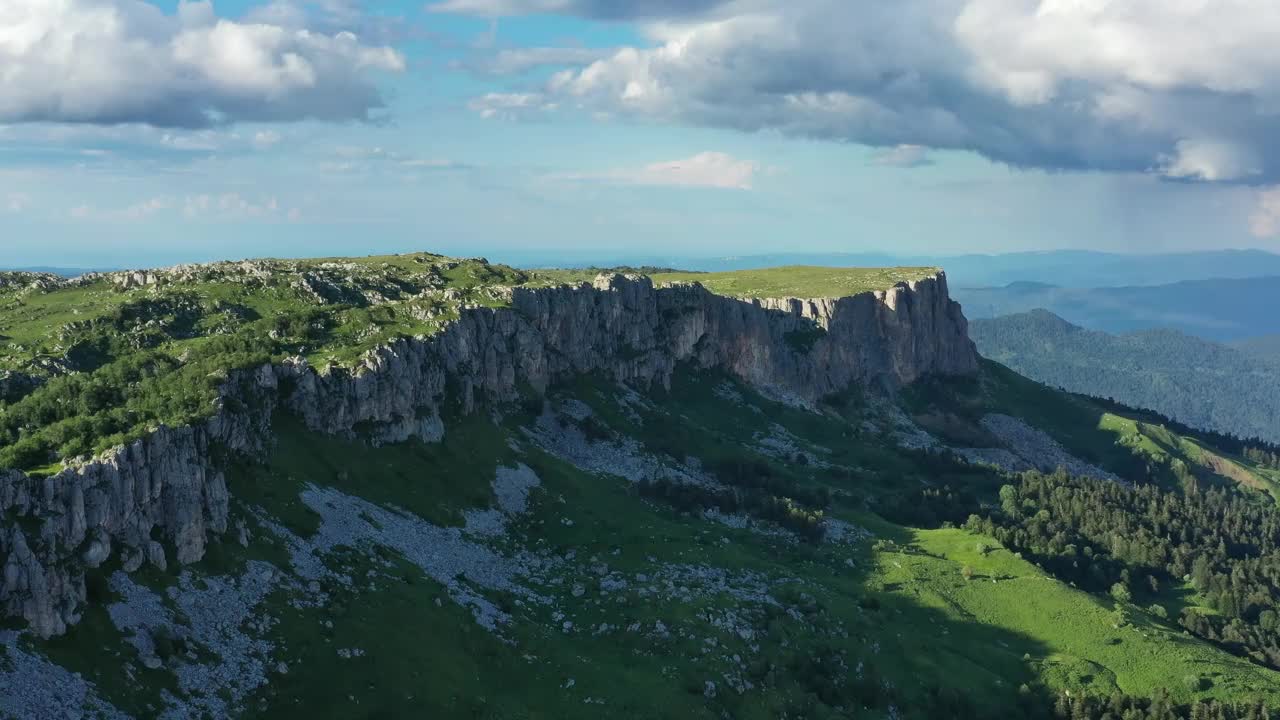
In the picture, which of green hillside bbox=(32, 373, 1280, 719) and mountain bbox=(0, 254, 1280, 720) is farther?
green hillside bbox=(32, 373, 1280, 719)

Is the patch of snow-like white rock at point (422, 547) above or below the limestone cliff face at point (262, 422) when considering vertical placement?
below

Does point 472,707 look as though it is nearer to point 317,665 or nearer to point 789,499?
point 317,665

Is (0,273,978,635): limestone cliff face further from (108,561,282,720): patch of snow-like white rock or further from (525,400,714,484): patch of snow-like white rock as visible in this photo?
(525,400,714,484): patch of snow-like white rock

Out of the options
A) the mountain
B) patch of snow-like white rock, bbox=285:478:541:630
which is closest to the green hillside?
the mountain

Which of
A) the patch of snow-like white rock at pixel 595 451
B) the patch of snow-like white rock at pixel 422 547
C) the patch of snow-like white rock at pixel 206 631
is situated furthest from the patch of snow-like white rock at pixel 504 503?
the patch of snow-like white rock at pixel 206 631

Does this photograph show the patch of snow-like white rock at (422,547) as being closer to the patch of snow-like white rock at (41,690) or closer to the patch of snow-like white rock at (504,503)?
the patch of snow-like white rock at (504,503)

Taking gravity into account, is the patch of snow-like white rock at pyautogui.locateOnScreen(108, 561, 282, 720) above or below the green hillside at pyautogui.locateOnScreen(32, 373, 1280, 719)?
above

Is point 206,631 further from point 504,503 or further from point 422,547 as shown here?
point 504,503

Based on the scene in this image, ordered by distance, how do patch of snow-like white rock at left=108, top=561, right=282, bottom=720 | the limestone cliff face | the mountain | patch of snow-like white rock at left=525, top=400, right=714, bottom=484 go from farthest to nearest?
1. patch of snow-like white rock at left=525, top=400, right=714, bottom=484
2. the mountain
3. patch of snow-like white rock at left=108, top=561, right=282, bottom=720
4. the limestone cliff face

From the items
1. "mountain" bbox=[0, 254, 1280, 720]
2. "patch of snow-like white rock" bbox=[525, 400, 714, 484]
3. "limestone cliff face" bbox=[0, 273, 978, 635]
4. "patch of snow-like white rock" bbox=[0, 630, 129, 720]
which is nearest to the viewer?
"patch of snow-like white rock" bbox=[0, 630, 129, 720]
